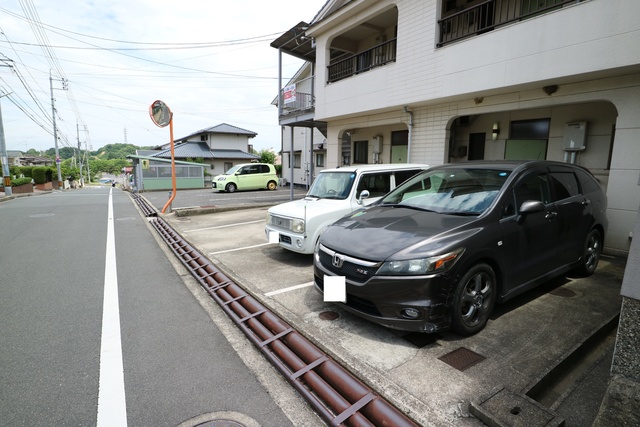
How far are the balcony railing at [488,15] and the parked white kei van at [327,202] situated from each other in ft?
12.6

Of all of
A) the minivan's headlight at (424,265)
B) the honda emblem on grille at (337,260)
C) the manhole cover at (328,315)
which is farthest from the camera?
the manhole cover at (328,315)

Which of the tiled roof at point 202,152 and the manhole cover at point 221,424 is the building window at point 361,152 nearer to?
the manhole cover at point 221,424

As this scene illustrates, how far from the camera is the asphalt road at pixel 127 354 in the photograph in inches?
90.7

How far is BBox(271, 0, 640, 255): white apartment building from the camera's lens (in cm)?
536

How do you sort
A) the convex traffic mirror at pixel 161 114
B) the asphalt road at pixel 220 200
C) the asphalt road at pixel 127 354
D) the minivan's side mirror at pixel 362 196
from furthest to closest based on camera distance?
the asphalt road at pixel 220 200 → the convex traffic mirror at pixel 161 114 → the minivan's side mirror at pixel 362 196 → the asphalt road at pixel 127 354

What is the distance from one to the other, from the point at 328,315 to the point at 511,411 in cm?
186

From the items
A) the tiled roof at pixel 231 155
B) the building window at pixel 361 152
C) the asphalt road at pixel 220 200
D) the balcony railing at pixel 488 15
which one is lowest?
the asphalt road at pixel 220 200

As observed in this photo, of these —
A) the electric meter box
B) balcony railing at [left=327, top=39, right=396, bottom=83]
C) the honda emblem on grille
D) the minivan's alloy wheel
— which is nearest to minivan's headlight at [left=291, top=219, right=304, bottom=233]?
the honda emblem on grille

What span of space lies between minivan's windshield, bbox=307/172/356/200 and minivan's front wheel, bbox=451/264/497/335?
2906mm

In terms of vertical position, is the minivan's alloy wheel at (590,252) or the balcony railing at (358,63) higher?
the balcony railing at (358,63)

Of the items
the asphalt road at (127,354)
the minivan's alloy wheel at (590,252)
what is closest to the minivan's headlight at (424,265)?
the asphalt road at (127,354)

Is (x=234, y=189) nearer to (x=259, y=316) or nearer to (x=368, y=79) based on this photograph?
(x=368, y=79)

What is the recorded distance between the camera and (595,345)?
122 inches

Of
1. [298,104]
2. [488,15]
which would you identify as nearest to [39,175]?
[298,104]
